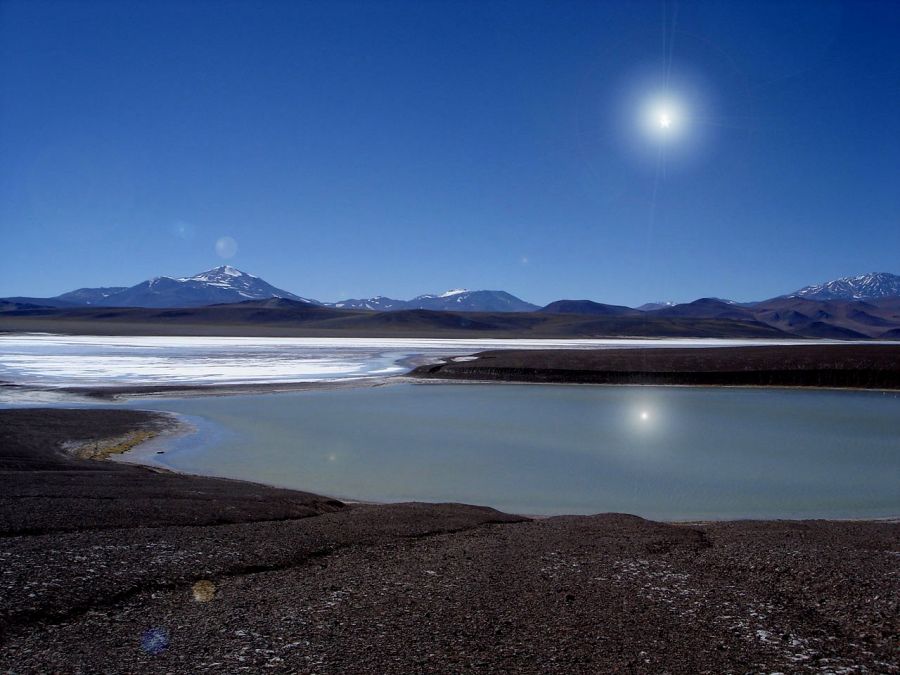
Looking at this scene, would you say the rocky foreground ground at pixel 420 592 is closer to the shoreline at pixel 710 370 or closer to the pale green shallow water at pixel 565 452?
the pale green shallow water at pixel 565 452

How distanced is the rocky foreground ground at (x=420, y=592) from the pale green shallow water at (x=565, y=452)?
330 cm

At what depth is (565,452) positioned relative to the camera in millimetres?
17781

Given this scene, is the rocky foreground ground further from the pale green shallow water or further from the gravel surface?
the gravel surface

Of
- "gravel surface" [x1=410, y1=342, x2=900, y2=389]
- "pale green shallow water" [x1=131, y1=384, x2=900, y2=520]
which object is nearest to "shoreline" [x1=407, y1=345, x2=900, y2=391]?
"gravel surface" [x1=410, y1=342, x2=900, y2=389]

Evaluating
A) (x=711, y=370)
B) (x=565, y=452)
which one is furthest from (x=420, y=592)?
(x=711, y=370)

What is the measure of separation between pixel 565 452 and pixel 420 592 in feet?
39.2

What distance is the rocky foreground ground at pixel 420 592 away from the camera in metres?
4.95

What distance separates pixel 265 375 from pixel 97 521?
95.2ft

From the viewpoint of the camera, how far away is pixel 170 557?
6.97 metres

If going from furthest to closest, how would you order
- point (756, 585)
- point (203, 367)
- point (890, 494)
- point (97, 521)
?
point (203, 367), point (890, 494), point (97, 521), point (756, 585)

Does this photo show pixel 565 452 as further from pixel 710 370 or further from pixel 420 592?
pixel 710 370

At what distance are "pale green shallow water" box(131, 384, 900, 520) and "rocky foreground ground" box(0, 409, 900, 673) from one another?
3301 mm

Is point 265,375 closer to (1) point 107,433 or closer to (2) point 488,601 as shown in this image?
(1) point 107,433

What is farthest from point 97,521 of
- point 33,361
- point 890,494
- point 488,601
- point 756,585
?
point 33,361
